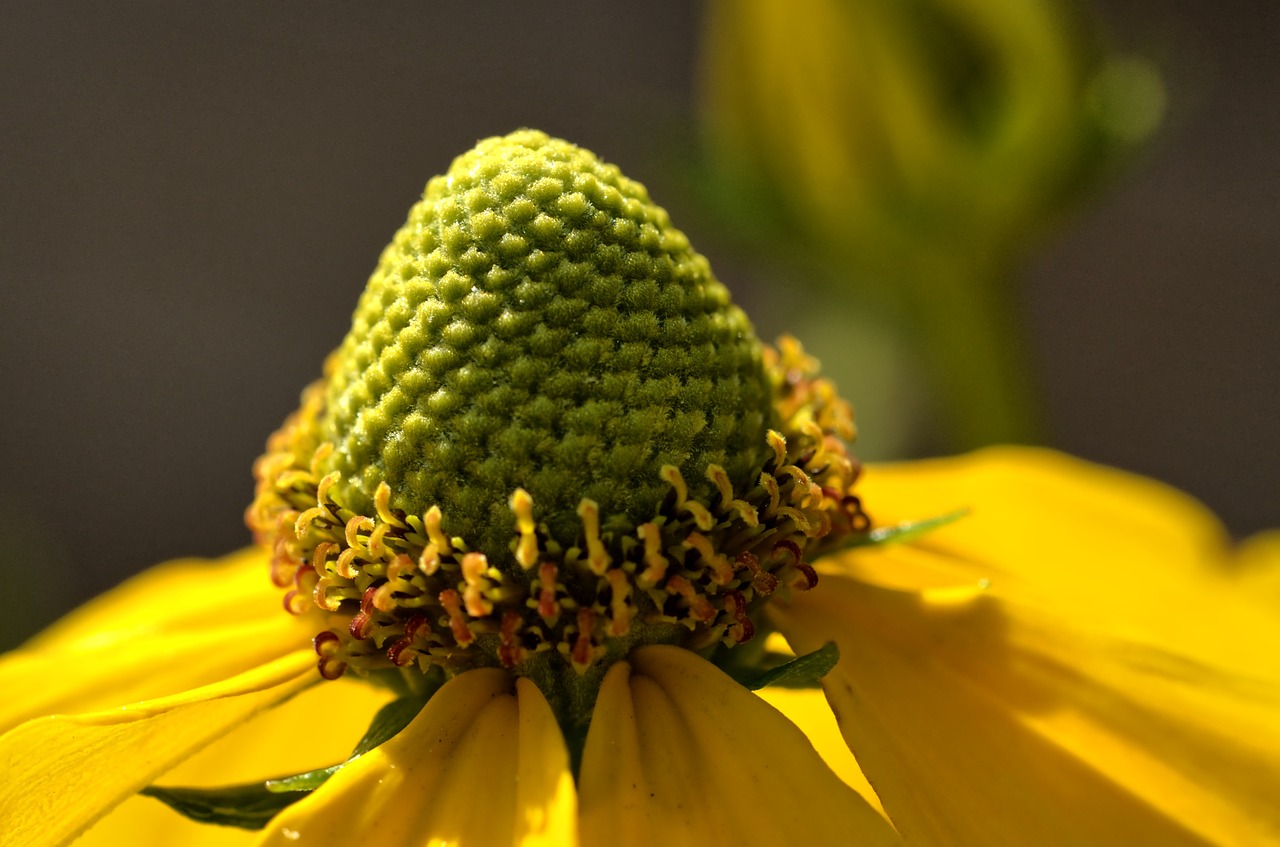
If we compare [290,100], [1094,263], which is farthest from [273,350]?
[1094,263]

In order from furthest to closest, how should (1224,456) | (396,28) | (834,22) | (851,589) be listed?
(396,28) < (1224,456) < (834,22) < (851,589)

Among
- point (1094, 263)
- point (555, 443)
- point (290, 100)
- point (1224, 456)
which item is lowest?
point (1224, 456)

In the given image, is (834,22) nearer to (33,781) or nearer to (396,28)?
(33,781)

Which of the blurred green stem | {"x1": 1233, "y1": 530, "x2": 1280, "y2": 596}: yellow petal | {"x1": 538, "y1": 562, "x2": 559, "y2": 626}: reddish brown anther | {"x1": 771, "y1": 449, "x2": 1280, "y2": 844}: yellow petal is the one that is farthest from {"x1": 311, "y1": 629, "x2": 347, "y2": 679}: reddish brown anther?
the blurred green stem

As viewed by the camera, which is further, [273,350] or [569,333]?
[273,350]

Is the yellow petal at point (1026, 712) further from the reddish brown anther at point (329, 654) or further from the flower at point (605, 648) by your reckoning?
the reddish brown anther at point (329, 654)

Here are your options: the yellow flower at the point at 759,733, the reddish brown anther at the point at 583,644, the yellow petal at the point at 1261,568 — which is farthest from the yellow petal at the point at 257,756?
the yellow petal at the point at 1261,568

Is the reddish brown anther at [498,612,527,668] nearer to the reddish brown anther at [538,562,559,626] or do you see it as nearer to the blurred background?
the reddish brown anther at [538,562,559,626]
